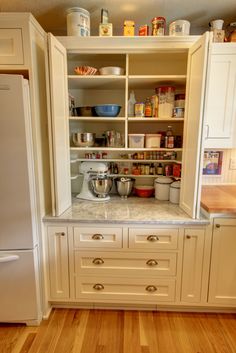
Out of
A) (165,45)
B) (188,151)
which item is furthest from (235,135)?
(165,45)

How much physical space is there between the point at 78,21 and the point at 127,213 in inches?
59.7

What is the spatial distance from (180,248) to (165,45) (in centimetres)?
154

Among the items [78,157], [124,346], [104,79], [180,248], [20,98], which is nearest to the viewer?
[20,98]

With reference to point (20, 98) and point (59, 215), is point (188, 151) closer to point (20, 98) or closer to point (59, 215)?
point (59, 215)

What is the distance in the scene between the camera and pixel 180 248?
1579mm

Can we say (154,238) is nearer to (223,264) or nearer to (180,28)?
(223,264)

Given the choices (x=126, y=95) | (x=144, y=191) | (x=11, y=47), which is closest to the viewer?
(x=11, y=47)

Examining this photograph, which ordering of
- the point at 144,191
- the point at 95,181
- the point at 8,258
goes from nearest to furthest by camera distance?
the point at 8,258, the point at 95,181, the point at 144,191

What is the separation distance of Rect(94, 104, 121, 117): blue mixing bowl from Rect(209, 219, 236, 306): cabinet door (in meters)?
1.19

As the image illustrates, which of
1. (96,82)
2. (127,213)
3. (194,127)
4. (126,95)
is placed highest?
(96,82)

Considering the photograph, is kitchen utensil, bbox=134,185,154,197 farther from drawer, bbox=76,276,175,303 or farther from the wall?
drawer, bbox=76,276,175,303

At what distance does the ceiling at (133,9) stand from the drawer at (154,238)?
5.63 feet

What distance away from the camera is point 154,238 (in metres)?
1.58

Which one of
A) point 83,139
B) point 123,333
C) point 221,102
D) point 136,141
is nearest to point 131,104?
point 136,141
